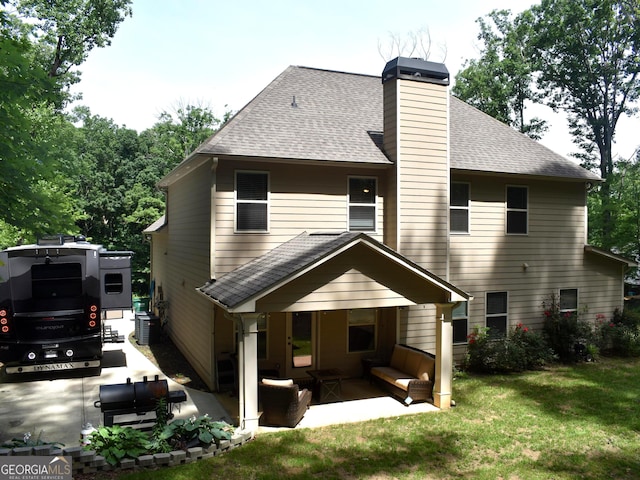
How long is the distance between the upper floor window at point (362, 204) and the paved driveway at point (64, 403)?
5390mm

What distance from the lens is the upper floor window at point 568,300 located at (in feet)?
47.6

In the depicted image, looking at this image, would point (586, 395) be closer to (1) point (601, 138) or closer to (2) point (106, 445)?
(2) point (106, 445)

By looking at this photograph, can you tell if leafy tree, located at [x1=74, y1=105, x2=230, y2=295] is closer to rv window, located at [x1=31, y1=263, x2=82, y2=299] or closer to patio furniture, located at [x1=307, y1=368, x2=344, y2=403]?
rv window, located at [x1=31, y1=263, x2=82, y2=299]

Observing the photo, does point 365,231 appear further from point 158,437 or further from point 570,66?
point 570,66

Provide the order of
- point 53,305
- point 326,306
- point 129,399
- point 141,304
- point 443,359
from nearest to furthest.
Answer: point 129,399, point 326,306, point 443,359, point 53,305, point 141,304

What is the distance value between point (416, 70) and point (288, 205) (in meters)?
4.70

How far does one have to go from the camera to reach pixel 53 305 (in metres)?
11.6

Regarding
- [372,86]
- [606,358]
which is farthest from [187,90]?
[606,358]

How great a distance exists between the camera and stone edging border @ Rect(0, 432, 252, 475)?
254 inches

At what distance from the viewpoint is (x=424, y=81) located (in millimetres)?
11805

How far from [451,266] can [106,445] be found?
9.27 m

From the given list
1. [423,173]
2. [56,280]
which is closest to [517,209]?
[423,173]

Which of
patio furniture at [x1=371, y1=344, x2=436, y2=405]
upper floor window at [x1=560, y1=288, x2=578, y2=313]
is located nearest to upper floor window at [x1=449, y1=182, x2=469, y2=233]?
Answer: patio furniture at [x1=371, y1=344, x2=436, y2=405]

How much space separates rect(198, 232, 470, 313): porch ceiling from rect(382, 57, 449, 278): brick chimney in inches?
80.1
